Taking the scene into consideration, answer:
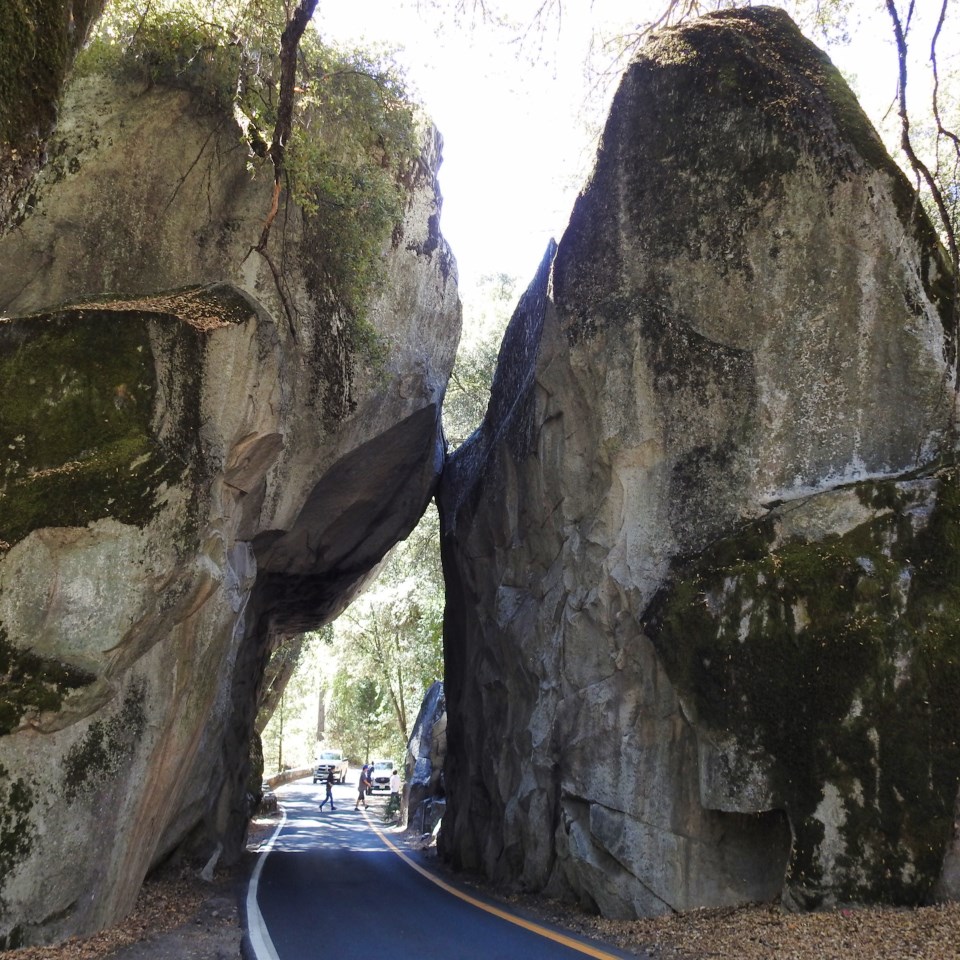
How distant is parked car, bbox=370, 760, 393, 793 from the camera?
42312 mm

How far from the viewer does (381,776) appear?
4297 centimetres

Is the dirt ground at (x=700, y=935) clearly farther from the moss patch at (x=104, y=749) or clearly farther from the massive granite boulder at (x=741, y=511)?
the moss patch at (x=104, y=749)

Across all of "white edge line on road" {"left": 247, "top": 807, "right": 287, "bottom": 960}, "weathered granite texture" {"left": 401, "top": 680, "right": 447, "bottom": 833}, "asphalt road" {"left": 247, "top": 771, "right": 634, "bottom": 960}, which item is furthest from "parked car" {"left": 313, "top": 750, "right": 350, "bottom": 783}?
"white edge line on road" {"left": 247, "top": 807, "right": 287, "bottom": 960}

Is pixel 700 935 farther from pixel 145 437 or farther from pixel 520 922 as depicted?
pixel 145 437

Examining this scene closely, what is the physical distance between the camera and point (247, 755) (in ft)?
62.8

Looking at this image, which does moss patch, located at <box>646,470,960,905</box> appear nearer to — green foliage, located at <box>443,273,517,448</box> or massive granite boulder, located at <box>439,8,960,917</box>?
massive granite boulder, located at <box>439,8,960,917</box>

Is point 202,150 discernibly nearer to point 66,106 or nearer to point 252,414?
point 66,106

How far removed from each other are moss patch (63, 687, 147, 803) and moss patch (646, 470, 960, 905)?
207 inches

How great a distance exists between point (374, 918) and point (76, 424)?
20.4 feet

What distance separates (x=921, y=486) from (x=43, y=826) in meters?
8.30

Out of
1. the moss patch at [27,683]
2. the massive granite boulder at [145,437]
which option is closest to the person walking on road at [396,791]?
the massive granite boulder at [145,437]

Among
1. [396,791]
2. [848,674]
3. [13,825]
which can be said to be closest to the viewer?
[13,825]

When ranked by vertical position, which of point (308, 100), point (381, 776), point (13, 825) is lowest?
point (381, 776)

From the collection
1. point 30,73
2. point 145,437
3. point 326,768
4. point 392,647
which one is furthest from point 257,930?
point 326,768
